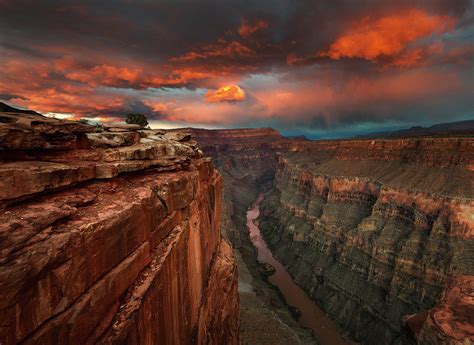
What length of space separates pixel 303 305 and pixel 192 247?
36544 millimetres

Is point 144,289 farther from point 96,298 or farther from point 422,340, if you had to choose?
point 422,340

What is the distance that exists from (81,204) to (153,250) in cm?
423

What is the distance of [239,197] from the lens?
12194 centimetres

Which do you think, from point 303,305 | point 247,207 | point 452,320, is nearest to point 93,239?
point 452,320

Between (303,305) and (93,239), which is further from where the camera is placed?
(303,305)

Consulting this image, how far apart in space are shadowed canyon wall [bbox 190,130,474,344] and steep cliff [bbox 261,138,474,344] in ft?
0.44

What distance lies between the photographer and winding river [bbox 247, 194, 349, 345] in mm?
38875

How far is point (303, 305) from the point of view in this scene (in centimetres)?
4662

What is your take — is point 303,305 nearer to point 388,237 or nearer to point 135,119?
point 388,237

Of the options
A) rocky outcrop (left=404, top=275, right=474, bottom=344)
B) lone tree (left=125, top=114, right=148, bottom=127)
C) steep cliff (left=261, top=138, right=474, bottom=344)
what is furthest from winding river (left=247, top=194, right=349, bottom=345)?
lone tree (left=125, top=114, right=148, bottom=127)

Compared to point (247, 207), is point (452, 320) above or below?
above

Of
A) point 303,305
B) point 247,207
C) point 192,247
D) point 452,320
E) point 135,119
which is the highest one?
point 135,119

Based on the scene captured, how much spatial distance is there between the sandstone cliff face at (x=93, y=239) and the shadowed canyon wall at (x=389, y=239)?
655 inches

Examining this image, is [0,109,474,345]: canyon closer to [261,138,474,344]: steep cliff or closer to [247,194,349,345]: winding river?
[261,138,474,344]: steep cliff
